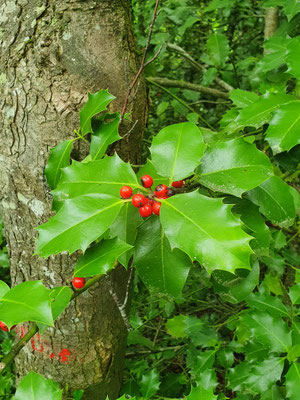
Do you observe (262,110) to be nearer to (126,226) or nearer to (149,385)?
(126,226)

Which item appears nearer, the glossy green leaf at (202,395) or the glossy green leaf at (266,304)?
the glossy green leaf at (202,395)

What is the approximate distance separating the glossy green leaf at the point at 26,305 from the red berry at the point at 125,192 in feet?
0.82

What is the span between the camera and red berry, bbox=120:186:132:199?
77cm

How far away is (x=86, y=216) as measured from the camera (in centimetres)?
74

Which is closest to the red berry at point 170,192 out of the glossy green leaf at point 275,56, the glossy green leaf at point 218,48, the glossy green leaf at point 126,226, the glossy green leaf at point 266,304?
the glossy green leaf at point 126,226

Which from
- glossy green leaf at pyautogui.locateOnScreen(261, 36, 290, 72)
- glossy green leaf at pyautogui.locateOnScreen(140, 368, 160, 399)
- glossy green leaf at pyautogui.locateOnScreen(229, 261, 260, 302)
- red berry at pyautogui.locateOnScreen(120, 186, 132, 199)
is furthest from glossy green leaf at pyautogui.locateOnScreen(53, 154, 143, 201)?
glossy green leaf at pyautogui.locateOnScreen(140, 368, 160, 399)

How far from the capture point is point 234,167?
0.81m

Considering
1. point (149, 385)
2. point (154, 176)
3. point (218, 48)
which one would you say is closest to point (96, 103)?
point (154, 176)

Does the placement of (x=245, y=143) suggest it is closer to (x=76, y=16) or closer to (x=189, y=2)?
(x=76, y=16)

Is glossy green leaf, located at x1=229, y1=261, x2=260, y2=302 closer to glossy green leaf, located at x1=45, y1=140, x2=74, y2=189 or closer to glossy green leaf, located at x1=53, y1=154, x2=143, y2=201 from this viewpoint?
glossy green leaf, located at x1=53, y1=154, x2=143, y2=201

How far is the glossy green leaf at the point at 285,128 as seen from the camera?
852mm

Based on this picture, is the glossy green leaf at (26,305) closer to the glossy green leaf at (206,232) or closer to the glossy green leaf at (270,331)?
the glossy green leaf at (206,232)

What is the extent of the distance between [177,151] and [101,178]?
0.18 metres

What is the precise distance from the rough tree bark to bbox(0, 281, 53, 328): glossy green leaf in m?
0.45
